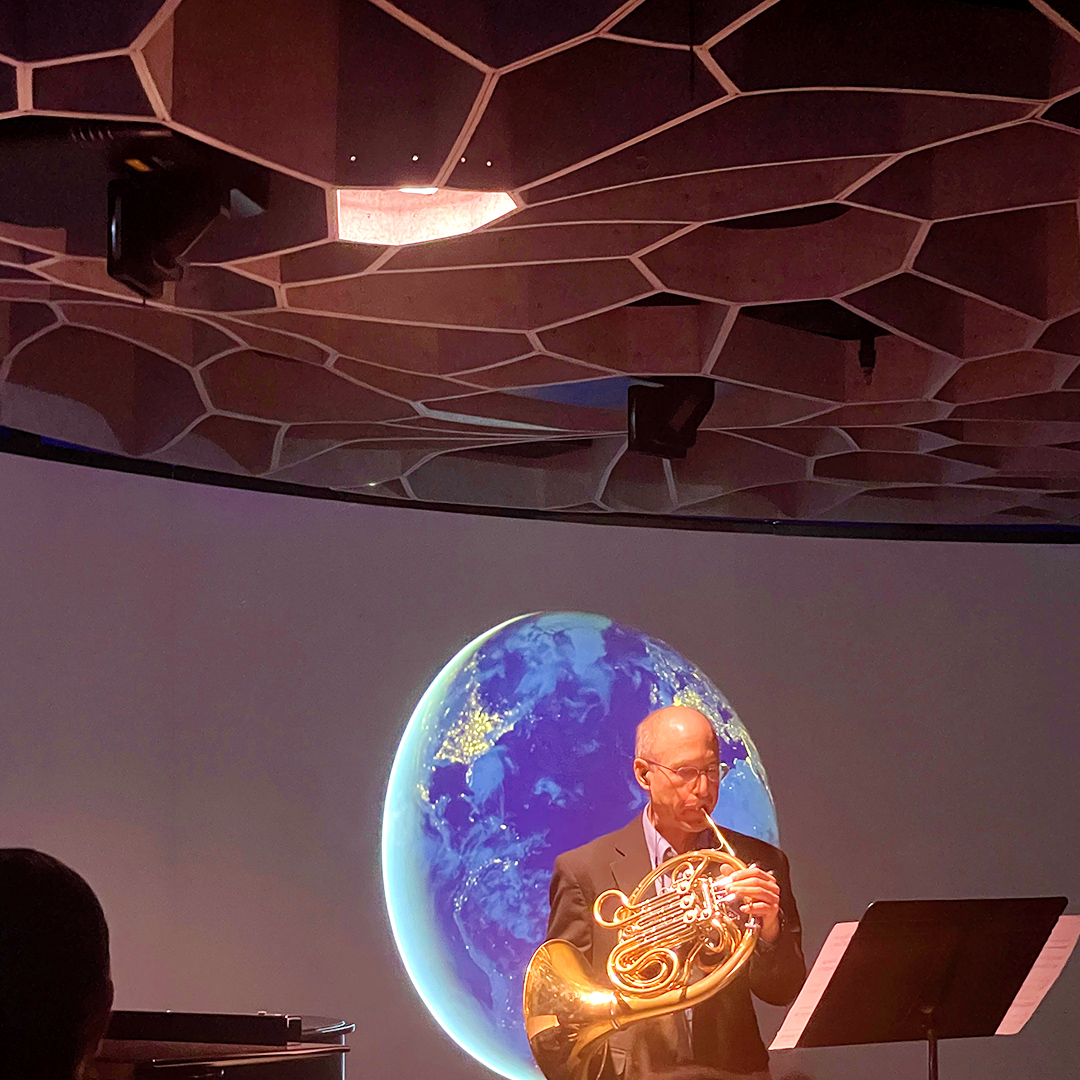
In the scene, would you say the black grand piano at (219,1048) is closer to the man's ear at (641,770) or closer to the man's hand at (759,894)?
the man's hand at (759,894)

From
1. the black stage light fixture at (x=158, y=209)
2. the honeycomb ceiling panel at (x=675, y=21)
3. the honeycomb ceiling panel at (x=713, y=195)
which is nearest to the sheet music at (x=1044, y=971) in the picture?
the honeycomb ceiling panel at (x=713, y=195)

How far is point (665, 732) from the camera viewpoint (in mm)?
5242

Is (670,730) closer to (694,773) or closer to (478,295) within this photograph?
(694,773)

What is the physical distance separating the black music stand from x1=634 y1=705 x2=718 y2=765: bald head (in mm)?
1745

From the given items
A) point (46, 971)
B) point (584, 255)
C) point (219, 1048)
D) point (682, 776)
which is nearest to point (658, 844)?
point (682, 776)

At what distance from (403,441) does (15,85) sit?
3501mm

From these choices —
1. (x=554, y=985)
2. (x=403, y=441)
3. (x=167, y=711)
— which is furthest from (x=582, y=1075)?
(x=403, y=441)

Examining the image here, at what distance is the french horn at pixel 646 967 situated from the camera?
13.9 ft

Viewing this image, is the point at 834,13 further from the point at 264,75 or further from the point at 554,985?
the point at 554,985

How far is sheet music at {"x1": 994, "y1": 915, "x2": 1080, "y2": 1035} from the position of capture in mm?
3553

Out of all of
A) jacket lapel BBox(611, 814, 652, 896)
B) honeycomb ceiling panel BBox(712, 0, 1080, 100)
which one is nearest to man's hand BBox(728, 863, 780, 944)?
jacket lapel BBox(611, 814, 652, 896)

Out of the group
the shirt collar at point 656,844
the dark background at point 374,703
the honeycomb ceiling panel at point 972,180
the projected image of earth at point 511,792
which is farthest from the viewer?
the dark background at point 374,703

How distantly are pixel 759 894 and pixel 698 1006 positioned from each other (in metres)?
0.65

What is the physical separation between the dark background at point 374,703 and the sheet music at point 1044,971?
3.40 meters
